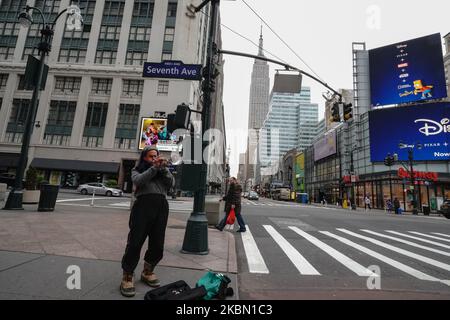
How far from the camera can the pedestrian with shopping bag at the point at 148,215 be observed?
3.20 meters

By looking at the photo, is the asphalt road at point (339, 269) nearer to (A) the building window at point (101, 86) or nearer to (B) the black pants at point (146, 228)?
(B) the black pants at point (146, 228)

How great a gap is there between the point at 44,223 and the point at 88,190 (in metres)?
23.1

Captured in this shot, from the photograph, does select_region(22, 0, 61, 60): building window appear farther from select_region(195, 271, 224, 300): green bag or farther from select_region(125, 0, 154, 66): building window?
select_region(195, 271, 224, 300): green bag

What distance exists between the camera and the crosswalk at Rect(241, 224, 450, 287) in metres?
4.83

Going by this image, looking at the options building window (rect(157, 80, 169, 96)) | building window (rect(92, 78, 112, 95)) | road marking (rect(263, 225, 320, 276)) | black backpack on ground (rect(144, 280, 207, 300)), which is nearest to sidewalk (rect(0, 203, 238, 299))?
black backpack on ground (rect(144, 280, 207, 300))

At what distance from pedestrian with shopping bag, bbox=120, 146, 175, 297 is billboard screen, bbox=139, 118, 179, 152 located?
3210cm

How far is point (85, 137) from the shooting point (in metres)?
37.0

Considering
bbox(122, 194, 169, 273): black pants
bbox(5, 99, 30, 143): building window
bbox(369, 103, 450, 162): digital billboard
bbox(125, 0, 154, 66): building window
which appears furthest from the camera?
bbox(125, 0, 154, 66): building window

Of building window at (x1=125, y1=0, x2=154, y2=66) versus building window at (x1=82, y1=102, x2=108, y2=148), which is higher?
building window at (x1=125, y1=0, x2=154, y2=66)

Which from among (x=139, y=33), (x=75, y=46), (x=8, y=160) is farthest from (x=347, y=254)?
(x=75, y=46)

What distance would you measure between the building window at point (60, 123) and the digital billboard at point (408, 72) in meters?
50.2

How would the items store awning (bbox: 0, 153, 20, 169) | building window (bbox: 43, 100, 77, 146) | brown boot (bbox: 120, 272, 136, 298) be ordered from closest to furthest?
brown boot (bbox: 120, 272, 136, 298) < store awning (bbox: 0, 153, 20, 169) < building window (bbox: 43, 100, 77, 146)
